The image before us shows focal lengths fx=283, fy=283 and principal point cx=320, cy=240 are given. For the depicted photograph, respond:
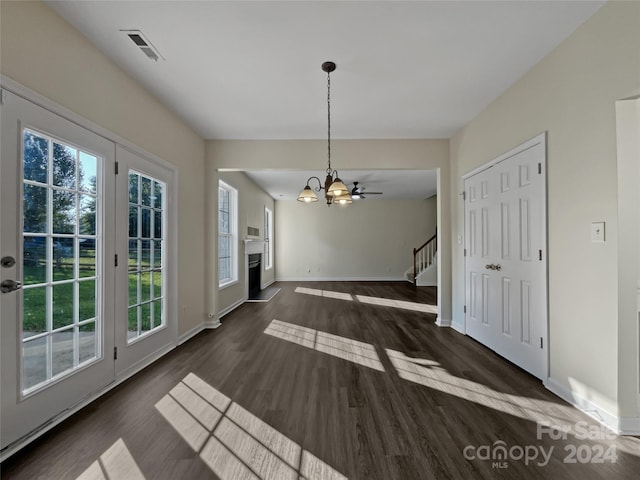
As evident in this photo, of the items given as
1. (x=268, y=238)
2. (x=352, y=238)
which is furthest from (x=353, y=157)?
(x=352, y=238)

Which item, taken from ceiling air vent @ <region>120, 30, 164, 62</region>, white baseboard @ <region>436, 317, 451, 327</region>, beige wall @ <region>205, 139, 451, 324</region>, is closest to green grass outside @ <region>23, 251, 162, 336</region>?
ceiling air vent @ <region>120, 30, 164, 62</region>

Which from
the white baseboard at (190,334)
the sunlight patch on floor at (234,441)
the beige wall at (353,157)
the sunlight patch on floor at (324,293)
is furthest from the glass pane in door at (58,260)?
the sunlight patch on floor at (324,293)

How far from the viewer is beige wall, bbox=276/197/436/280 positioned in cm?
965

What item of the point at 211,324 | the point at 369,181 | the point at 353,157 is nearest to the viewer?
the point at 211,324

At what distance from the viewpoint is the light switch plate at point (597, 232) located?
6.39 ft

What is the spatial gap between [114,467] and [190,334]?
231 centimetres

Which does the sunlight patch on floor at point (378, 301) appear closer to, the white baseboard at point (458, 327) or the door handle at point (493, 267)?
the white baseboard at point (458, 327)

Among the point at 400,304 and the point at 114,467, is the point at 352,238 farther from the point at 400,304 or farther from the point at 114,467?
the point at 114,467

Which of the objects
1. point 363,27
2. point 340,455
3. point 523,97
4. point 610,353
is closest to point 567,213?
point 610,353

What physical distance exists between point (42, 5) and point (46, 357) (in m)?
2.33

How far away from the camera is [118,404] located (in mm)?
2176

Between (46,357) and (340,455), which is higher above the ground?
(46,357)

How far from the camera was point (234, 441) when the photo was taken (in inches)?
69.8

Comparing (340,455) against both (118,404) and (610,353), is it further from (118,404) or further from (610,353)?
(610,353)
